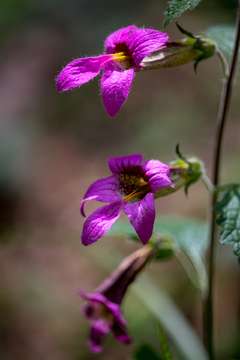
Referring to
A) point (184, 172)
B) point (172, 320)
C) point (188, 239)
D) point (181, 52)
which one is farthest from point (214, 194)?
point (172, 320)

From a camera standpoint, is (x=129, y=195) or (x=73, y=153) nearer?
(x=129, y=195)

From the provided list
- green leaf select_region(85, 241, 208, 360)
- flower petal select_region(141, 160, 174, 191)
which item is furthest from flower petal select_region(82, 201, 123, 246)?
green leaf select_region(85, 241, 208, 360)

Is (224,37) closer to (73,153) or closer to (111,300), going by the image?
(111,300)

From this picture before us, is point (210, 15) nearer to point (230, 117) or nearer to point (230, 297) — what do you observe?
point (230, 117)

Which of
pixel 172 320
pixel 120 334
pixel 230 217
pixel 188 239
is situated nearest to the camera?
pixel 230 217

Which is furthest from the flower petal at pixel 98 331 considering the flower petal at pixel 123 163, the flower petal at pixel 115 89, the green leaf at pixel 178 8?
the green leaf at pixel 178 8

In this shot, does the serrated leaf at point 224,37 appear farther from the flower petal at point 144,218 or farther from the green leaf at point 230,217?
the flower petal at point 144,218

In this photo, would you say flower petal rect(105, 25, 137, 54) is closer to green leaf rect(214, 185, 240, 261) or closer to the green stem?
the green stem
